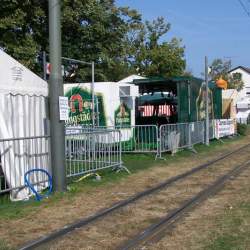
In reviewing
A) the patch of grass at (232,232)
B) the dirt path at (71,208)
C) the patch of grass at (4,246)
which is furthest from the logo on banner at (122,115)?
the patch of grass at (4,246)

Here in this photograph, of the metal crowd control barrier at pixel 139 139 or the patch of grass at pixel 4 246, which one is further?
the metal crowd control barrier at pixel 139 139

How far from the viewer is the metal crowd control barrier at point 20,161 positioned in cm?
1019

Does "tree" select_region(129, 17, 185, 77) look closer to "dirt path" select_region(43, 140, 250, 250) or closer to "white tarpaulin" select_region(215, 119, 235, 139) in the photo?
"white tarpaulin" select_region(215, 119, 235, 139)

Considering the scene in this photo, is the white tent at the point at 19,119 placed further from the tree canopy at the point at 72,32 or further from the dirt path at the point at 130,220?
the tree canopy at the point at 72,32

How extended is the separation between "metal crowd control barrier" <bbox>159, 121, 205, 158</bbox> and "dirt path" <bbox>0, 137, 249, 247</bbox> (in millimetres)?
4031

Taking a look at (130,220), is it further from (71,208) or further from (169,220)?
(71,208)

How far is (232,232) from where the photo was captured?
24.8ft

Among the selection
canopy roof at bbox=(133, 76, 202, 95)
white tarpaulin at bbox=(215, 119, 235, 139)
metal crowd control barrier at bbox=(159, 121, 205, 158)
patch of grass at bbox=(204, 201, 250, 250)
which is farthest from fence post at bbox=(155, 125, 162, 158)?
white tarpaulin at bbox=(215, 119, 235, 139)

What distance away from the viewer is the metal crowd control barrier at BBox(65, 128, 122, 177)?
1295cm

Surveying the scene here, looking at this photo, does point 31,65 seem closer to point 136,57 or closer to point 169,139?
point 169,139

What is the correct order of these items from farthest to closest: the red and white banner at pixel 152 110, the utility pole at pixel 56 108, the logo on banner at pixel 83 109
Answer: the red and white banner at pixel 152 110 < the logo on banner at pixel 83 109 < the utility pole at pixel 56 108

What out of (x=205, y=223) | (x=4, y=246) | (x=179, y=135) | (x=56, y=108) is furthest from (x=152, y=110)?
(x=4, y=246)

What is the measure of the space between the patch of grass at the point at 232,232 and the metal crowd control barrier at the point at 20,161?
4.03 metres

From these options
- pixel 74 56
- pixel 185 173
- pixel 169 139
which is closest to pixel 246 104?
pixel 74 56
